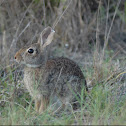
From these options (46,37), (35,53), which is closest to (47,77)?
(35,53)

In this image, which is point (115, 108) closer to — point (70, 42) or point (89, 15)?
point (70, 42)

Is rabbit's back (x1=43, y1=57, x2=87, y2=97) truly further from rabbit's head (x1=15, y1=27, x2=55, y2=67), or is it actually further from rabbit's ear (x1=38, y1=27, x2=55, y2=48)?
rabbit's ear (x1=38, y1=27, x2=55, y2=48)

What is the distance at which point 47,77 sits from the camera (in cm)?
384

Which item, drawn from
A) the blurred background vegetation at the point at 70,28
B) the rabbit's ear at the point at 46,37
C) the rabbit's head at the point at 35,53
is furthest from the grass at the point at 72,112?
the blurred background vegetation at the point at 70,28

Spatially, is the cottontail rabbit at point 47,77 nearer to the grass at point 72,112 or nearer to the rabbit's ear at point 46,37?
the rabbit's ear at point 46,37

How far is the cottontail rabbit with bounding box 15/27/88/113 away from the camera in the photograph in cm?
379

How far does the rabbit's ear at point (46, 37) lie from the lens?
407 centimetres

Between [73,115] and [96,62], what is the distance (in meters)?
1.54

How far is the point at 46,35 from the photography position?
420 centimetres

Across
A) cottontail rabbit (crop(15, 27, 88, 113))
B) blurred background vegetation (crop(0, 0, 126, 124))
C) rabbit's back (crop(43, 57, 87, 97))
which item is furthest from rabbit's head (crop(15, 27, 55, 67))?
blurred background vegetation (crop(0, 0, 126, 124))

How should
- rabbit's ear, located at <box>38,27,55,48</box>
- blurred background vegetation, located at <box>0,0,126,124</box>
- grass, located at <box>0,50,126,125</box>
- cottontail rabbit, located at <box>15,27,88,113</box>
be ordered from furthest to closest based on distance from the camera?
blurred background vegetation, located at <box>0,0,126,124</box> → rabbit's ear, located at <box>38,27,55,48</box> → cottontail rabbit, located at <box>15,27,88,113</box> → grass, located at <box>0,50,126,125</box>

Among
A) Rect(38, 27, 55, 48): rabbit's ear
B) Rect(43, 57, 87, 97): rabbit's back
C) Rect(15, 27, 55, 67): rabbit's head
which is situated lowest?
Rect(43, 57, 87, 97): rabbit's back

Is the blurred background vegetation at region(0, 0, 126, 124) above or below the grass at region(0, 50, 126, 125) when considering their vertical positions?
above

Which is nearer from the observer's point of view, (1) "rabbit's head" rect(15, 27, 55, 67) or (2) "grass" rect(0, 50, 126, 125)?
(2) "grass" rect(0, 50, 126, 125)
